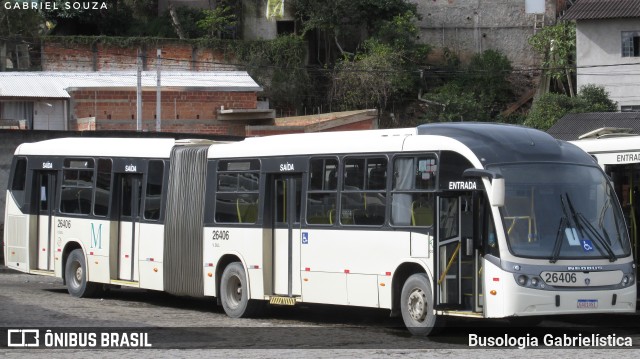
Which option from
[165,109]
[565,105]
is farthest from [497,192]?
[565,105]

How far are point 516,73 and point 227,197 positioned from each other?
4443cm

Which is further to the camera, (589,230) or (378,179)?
(378,179)

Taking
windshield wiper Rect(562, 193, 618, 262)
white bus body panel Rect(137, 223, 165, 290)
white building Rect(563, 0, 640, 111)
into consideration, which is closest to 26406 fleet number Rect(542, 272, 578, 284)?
windshield wiper Rect(562, 193, 618, 262)

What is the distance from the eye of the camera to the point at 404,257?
16391 millimetres

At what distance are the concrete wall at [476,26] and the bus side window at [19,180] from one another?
4168 centimetres

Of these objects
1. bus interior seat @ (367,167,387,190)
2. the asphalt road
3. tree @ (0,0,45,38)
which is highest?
tree @ (0,0,45,38)

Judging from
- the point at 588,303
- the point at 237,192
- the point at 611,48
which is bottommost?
the point at 588,303

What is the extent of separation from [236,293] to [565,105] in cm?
3534

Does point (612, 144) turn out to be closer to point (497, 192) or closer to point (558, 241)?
point (558, 241)

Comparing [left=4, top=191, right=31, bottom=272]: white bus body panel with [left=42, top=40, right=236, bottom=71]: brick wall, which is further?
[left=42, top=40, right=236, bottom=71]: brick wall

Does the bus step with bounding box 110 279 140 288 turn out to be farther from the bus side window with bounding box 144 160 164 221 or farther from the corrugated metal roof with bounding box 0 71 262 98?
the corrugated metal roof with bounding box 0 71 262 98

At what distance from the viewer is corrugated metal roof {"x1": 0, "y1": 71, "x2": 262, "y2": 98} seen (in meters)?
50.6

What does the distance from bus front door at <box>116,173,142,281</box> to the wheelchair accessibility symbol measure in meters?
9.67

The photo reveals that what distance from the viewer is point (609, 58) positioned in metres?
54.8
